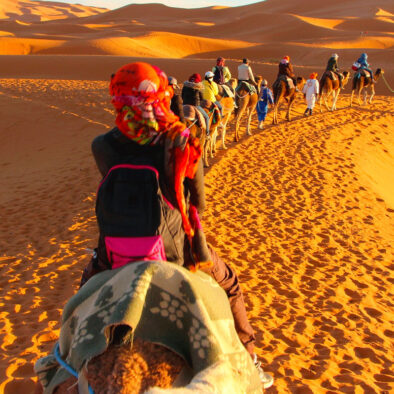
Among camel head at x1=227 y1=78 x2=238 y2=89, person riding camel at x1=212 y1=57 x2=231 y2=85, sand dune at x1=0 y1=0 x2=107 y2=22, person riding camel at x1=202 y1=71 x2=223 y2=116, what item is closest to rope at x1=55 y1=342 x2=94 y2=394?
person riding camel at x1=202 y1=71 x2=223 y2=116

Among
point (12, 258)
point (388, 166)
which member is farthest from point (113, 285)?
point (388, 166)

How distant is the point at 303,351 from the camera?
4.88m

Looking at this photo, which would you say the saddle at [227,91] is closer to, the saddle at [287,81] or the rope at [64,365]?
the saddle at [287,81]

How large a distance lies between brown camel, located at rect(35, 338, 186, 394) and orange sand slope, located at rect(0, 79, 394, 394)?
2767 mm

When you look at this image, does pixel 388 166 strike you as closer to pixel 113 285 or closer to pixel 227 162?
pixel 227 162

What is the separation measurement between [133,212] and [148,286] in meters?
0.39

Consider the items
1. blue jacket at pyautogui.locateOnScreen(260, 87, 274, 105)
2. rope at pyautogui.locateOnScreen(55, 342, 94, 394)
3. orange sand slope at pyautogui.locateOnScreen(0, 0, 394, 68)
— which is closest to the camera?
rope at pyautogui.locateOnScreen(55, 342, 94, 394)

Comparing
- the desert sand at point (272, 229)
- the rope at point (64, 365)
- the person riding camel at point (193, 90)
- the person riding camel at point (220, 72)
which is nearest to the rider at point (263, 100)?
the desert sand at point (272, 229)

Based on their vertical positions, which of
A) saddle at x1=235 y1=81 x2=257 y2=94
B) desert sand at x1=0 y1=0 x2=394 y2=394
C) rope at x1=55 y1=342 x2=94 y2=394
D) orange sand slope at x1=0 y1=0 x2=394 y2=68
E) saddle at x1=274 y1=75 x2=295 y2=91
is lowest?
orange sand slope at x1=0 y1=0 x2=394 y2=68

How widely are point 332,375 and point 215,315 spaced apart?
3040 millimetres

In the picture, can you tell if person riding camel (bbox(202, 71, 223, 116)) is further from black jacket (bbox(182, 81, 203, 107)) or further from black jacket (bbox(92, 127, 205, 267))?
black jacket (bbox(92, 127, 205, 267))

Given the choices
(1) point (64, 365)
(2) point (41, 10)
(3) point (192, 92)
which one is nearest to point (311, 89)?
(3) point (192, 92)

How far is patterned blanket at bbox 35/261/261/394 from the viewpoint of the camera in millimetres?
1767

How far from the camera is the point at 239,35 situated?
201 feet
